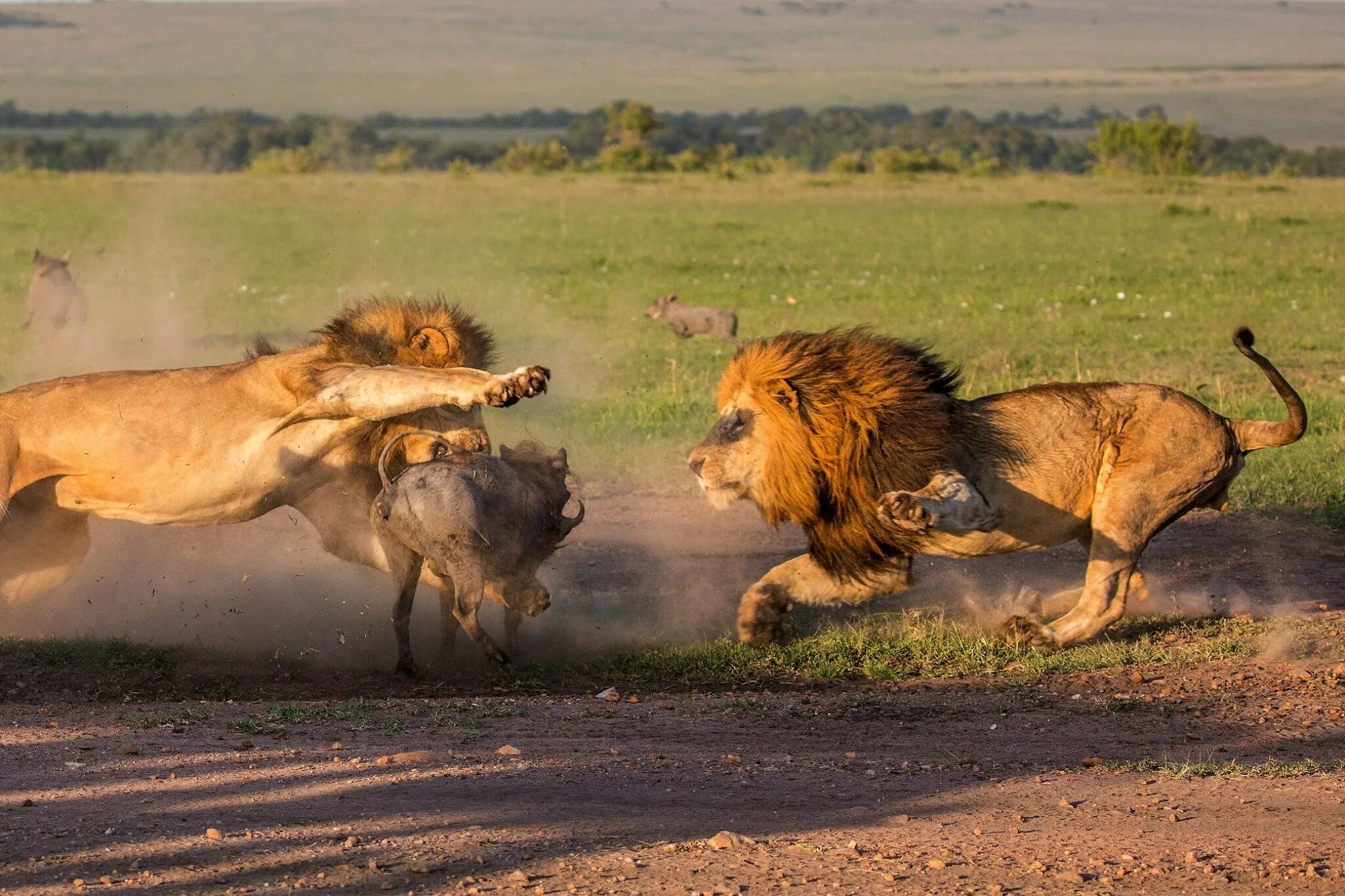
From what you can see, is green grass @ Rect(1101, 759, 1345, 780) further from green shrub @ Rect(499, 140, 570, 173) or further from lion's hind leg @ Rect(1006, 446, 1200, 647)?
green shrub @ Rect(499, 140, 570, 173)

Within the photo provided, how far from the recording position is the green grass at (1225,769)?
15.7 ft

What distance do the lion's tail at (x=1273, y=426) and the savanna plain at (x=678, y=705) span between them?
0.79 m

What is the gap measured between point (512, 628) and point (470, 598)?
0.49 meters

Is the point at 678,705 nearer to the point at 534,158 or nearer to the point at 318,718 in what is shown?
the point at 318,718

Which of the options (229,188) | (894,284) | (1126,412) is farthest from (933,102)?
(1126,412)

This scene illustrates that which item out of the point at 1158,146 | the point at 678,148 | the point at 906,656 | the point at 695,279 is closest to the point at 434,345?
the point at 906,656

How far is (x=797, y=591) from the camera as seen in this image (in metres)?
6.58

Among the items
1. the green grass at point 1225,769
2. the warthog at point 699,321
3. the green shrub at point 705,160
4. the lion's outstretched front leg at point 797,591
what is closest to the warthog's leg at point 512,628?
the lion's outstretched front leg at point 797,591

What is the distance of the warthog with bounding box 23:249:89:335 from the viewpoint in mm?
15195

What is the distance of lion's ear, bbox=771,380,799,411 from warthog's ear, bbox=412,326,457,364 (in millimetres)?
1281

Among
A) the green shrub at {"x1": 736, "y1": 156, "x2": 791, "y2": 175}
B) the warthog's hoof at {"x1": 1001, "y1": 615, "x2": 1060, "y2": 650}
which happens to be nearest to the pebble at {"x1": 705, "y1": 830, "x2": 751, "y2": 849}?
the warthog's hoof at {"x1": 1001, "y1": 615, "x2": 1060, "y2": 650}

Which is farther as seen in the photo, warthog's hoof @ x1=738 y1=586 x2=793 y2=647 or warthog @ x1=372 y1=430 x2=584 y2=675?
warthog's hoof @ x1=738 y1=586 x2=793 y2=647

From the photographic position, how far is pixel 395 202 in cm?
3522

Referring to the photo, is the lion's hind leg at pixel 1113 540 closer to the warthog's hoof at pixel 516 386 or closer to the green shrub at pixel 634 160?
the warthog's hoof at pixel 516 386
